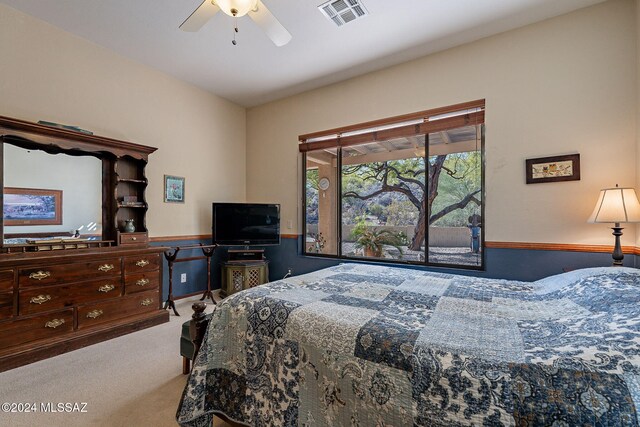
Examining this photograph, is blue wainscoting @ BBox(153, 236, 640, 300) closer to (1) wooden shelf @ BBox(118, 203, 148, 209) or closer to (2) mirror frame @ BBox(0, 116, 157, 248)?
(1) wooden shelf @ BBox(118, 203, 148, 209)

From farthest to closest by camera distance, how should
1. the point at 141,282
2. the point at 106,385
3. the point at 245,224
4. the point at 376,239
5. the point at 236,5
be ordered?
the point at 245,224 < the point at 376,239 < the point at 141,282 < the point at 106,385 < the point at 236,5

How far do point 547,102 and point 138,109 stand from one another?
4.35 meters

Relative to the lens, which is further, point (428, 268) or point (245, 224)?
point (245, 224)

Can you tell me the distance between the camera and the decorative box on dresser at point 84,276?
2.28m

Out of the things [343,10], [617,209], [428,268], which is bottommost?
[428,268]

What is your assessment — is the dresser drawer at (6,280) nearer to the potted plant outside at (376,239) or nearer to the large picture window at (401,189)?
the large picture window at (401,189)

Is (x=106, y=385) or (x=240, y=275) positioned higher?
(x=240, y=275)

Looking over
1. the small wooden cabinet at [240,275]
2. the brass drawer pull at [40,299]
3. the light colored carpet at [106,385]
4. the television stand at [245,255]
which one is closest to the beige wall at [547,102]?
the television stand at [245,255]

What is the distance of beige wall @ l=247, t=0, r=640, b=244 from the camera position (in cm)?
241

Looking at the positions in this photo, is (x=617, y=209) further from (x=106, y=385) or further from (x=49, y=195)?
(x=49, y=195)

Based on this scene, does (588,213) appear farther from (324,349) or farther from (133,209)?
(133,209)

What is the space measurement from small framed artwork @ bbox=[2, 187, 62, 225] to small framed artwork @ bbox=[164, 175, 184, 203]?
1.09 m

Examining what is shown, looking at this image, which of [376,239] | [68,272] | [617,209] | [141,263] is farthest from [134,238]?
[617,209]

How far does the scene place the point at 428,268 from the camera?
10.7 ft
